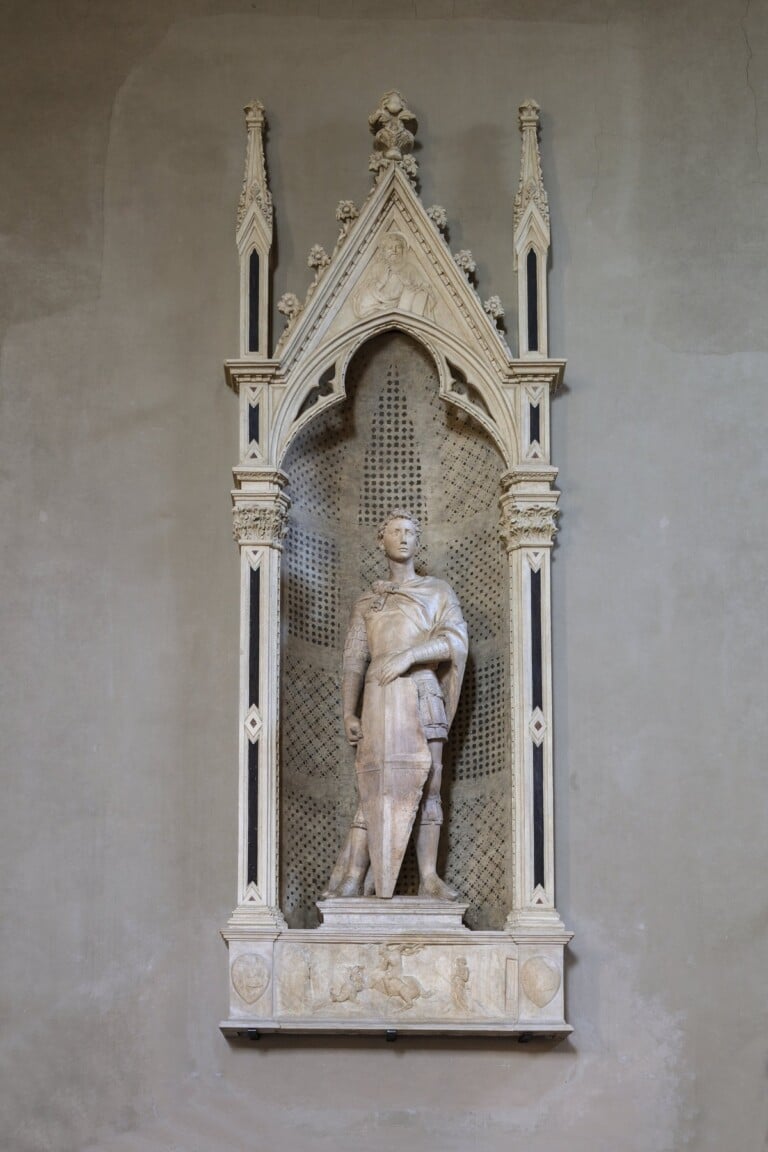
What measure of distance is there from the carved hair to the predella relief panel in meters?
0.02

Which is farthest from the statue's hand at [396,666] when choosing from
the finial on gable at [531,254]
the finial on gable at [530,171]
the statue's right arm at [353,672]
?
the finial on gable at [530,171]

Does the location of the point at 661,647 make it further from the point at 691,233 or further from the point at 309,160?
the point at 309,160

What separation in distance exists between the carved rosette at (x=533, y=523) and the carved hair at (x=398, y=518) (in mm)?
559

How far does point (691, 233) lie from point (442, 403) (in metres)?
1.53

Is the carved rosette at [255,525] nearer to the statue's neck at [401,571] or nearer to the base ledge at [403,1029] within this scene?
the statue's neck at [401,571]

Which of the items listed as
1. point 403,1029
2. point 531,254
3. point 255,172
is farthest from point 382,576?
point 403,1029

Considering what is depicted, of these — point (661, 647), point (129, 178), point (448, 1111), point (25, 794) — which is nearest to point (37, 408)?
point (129, 178)

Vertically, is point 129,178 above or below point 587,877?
above

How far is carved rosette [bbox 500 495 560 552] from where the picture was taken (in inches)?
373

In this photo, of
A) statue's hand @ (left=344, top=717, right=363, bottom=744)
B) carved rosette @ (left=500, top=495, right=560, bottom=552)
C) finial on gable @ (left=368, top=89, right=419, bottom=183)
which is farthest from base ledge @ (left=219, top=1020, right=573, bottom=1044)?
finial on gable @ (left=368, top=89, right=419, bottom=183)

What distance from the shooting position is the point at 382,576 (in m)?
10.1

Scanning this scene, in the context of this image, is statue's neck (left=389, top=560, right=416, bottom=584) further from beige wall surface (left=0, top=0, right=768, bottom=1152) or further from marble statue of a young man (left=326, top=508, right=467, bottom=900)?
beige wall surface (left=0, top=0, right=768, bottom=1152)

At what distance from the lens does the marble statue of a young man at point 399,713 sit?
9.23 m

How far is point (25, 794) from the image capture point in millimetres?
9359
